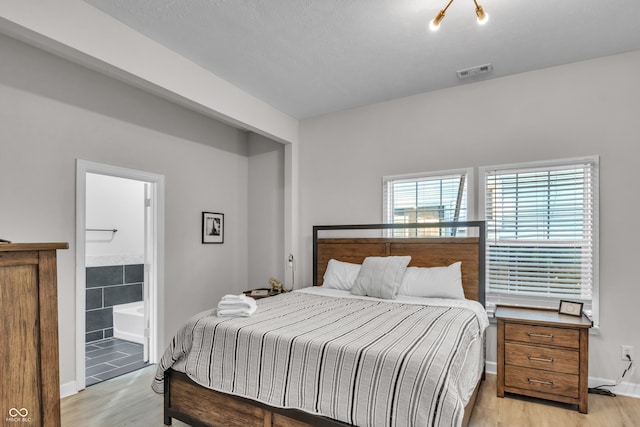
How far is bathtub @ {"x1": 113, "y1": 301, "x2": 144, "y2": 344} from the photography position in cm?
457

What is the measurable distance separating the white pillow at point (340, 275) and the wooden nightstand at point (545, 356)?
1.40 m

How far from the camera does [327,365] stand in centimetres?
186

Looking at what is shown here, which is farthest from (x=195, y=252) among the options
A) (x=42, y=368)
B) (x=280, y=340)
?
(x=42, y=368)

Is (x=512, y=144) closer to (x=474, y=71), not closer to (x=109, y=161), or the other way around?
(x=474, y=71)

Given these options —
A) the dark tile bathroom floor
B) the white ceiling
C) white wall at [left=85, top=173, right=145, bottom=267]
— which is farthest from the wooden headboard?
white wall at [left=85, top=173, right=145, bottom=267]

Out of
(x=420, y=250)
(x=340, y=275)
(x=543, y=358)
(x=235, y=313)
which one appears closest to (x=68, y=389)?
(x=235, y=313)

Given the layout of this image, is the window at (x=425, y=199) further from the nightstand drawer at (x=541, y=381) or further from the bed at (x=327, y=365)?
the nightstand drawer at (x=541, y=381)

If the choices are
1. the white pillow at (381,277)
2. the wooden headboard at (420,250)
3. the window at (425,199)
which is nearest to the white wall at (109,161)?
the wooden headboard at (420,250)

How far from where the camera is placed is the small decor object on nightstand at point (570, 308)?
2865 millimetres

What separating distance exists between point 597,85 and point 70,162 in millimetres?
4576

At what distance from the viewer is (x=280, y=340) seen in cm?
203

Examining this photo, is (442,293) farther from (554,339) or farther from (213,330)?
(213,330)

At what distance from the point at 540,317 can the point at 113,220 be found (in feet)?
17.0

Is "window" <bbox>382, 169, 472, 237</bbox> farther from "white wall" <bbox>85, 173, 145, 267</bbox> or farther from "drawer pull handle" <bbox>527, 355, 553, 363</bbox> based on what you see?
"white wall" <bbox>85, 173, 145, 267</bbox>
